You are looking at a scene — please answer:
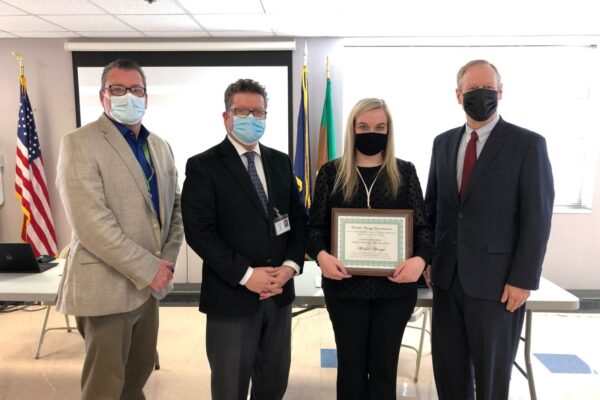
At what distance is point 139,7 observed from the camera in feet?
11.0

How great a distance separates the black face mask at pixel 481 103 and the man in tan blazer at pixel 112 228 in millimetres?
1368

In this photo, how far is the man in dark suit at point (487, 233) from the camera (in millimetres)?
1692

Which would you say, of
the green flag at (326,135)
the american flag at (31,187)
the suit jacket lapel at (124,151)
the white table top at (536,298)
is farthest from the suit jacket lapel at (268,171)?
the american flag at (31,187)

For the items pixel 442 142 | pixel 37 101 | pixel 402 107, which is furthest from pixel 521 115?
pixel 37 101

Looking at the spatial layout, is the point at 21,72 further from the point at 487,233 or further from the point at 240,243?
the point at 487,233

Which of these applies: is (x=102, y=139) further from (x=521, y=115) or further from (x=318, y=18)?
(x=521, y=115)

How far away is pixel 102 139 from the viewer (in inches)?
65.9

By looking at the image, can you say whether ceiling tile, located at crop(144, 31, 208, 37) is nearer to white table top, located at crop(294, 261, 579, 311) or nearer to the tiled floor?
the tiled floor

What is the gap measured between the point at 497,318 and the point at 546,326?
2.46m

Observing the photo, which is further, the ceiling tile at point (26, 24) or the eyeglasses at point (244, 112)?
the ceiling tile at point (26, 24)

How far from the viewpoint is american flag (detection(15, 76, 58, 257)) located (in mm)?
4281

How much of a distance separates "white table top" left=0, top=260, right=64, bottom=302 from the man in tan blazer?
691mm

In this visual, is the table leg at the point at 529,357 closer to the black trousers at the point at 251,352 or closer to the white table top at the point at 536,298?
the white table top at the point at 536,298

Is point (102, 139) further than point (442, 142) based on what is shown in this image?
No
